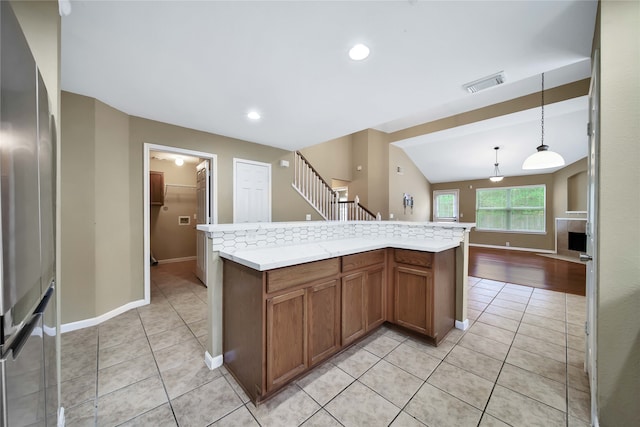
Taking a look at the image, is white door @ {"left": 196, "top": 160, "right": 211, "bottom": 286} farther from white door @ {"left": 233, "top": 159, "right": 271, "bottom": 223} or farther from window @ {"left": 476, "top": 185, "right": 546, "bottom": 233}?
window @ {"left": 476, "top": 185, "right": 546, "bottom": 233}

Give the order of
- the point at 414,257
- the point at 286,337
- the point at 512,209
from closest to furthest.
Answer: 1. the point at 286,337
2. the point at 414,257
3. the point at 512,209

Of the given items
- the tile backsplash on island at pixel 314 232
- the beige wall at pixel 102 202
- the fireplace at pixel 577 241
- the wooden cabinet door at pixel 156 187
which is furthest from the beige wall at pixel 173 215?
the fireplace at pixel 577 241

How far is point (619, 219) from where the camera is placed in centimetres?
129

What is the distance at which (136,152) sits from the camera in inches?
124

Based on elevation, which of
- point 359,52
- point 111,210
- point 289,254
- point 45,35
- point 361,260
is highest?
point 359,52

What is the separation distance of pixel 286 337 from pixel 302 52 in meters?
2.22

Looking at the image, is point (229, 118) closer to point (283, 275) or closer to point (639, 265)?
point (283, 275)

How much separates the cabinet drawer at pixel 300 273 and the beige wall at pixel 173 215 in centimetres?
562

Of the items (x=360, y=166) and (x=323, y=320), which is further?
(x=360, y=166)

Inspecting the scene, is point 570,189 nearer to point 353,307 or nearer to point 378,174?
point 378,174

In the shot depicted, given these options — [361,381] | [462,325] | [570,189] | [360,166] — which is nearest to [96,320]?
[361,381]

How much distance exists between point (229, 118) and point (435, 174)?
7.68 m

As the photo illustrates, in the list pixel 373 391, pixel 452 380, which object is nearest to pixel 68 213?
pixel 373 391

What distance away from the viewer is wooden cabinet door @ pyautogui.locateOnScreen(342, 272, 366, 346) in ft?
6.64
